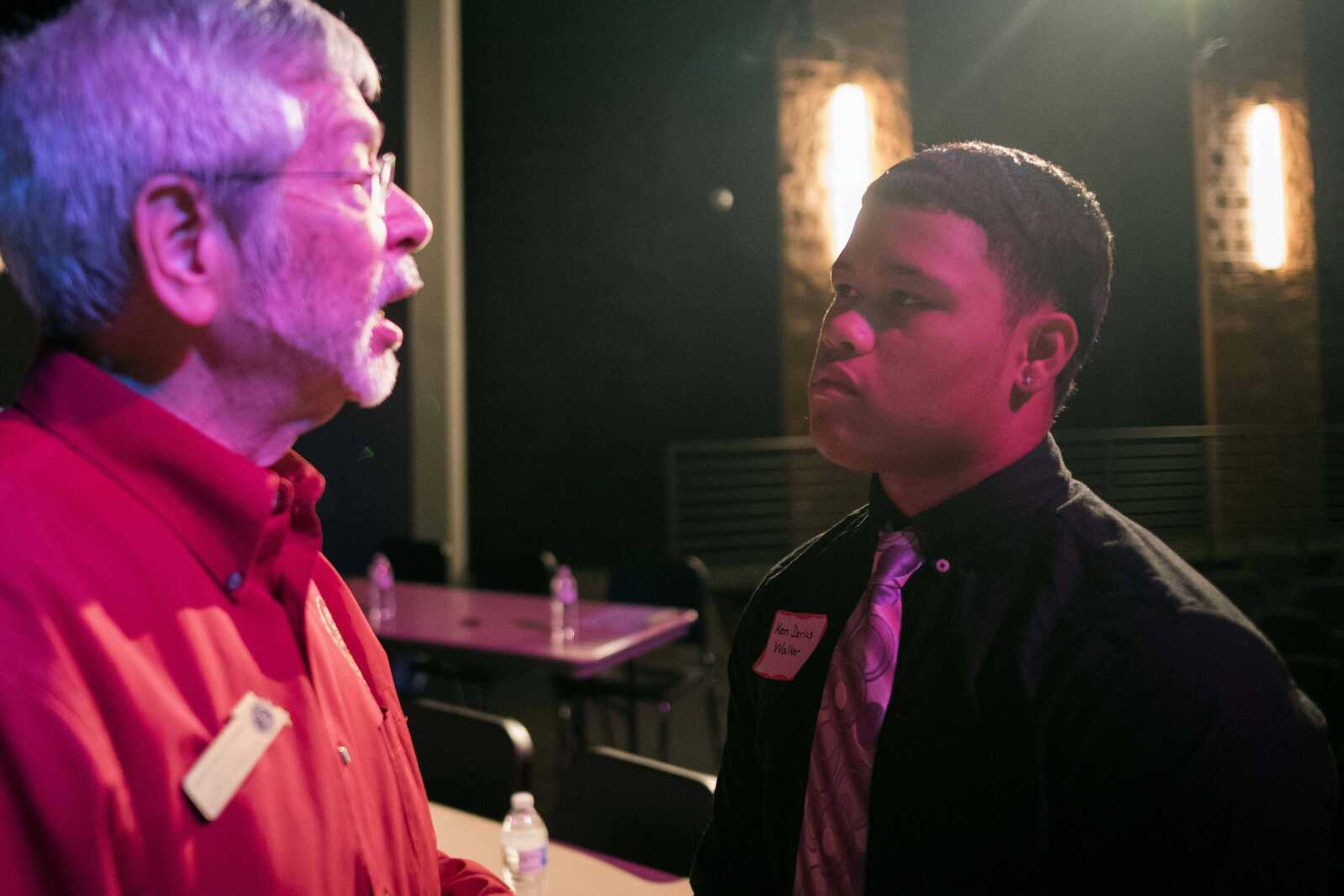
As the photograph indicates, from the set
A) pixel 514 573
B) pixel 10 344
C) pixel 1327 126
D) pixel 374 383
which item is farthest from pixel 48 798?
pixel 514 573

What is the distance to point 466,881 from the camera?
0.93 meters

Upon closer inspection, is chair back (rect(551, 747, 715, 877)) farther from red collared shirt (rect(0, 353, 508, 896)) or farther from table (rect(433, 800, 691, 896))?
red collared shirt (rect(0, 353, 508, 896))

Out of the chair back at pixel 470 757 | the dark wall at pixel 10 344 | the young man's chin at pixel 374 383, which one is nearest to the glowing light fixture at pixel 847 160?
the young man's chin at pixel 374 383

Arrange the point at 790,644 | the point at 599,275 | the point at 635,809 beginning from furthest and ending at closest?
the point at 599,275 < the point at 635,809 < the point at 790,644

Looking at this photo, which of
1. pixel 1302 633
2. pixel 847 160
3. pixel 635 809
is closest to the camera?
pixel 847 160

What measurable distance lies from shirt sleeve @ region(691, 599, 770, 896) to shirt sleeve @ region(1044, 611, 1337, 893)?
0.31 meters

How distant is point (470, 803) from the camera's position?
2107 mm

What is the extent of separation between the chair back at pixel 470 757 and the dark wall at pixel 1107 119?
142 cm

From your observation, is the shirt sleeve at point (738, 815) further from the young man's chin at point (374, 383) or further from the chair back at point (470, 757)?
the chair back at point (470, 757)

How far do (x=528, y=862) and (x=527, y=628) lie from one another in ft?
6.12

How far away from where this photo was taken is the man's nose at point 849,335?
728 mm

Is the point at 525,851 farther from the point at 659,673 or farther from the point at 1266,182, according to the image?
the point at 659,673

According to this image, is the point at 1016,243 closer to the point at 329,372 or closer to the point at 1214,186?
the point at 329,372

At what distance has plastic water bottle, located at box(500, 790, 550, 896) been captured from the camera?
5.06 feet
